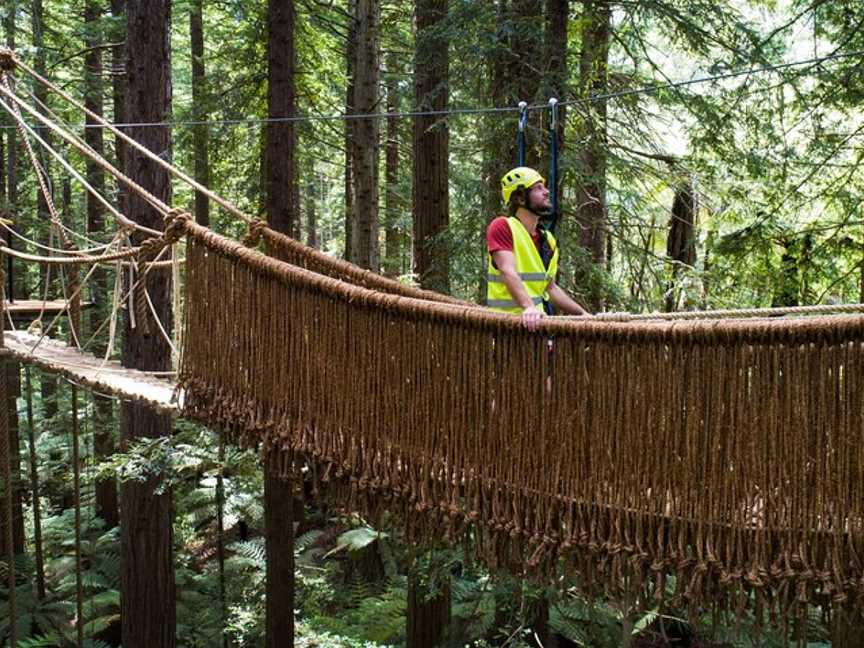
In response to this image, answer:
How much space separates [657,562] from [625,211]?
301 cm

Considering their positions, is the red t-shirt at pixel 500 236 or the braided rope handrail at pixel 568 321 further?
the red t-shirt at pixel 500 236

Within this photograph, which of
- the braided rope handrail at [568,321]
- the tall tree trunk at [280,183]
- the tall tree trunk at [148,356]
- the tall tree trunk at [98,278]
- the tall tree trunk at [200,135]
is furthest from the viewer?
the tall tree trunk at [98,278]

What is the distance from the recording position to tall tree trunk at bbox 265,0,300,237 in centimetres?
496

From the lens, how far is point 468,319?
85.6 inches

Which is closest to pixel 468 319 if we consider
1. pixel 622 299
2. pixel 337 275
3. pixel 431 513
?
pixel 431 513

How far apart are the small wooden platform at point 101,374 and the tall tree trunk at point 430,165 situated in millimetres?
1738

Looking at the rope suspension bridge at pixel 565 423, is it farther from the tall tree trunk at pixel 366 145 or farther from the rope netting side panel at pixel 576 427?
the tall tree trunk at pixel 366 145

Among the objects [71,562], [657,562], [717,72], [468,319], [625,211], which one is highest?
[717,72]

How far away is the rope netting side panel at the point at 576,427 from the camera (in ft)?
5.77

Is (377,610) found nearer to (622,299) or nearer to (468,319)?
(622,299)

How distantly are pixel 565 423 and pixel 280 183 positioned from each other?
10.8 ft

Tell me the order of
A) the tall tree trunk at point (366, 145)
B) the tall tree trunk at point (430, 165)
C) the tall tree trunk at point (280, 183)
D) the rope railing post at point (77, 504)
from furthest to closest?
the tall tree trunk at point (366, 145)
the rope railing post at point (77, 504)
the tall tree trunk at point (280, 183)
the tall tree trunk at point (430, 165)

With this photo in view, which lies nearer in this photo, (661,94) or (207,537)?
(661,94)

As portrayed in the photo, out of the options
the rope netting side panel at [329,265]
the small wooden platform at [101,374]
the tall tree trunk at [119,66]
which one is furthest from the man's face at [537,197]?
the tall tree trunk at [119,66]
